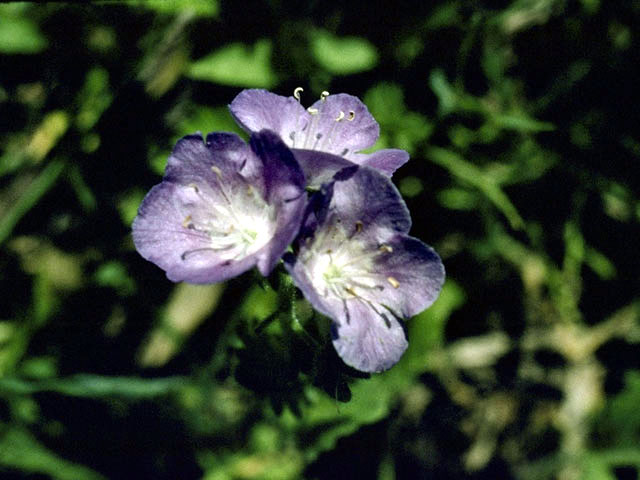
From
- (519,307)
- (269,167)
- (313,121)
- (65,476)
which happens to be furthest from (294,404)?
(519,307)

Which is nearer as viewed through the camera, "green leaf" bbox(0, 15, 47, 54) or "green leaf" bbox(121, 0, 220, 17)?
"green leaf" bbox(121, 0, 220, 17)

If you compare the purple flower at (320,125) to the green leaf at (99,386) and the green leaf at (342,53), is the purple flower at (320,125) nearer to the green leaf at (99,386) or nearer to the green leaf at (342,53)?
the green leaf at (342,53)

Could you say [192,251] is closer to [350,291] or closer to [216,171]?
[216,171]

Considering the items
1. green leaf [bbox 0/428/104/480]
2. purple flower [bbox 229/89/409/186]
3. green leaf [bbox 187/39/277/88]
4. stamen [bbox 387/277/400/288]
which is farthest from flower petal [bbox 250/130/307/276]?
green leaf [bbox 0/428/104/480]

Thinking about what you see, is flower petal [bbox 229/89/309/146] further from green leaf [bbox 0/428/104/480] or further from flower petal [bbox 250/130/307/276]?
green leaf [bbox 0/428/104/480]

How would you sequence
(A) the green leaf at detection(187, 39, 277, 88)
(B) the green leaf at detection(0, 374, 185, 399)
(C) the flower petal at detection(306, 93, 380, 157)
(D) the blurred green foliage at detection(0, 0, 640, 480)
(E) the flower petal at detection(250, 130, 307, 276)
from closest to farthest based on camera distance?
(E) the flower petal at detection(250, 130, 307, 276)
(C) the flower petal at detection(306, 93, 380, 157)
(B) the green leaf at detection(0, 374, 185, 399)
(A) the green leaf at detection(187, 39, 277, 88)
(D) the blurred green foliage at detection(0, 0, 640, 480)

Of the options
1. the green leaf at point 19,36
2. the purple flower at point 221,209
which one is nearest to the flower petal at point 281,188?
the purple flower at point 221,209
